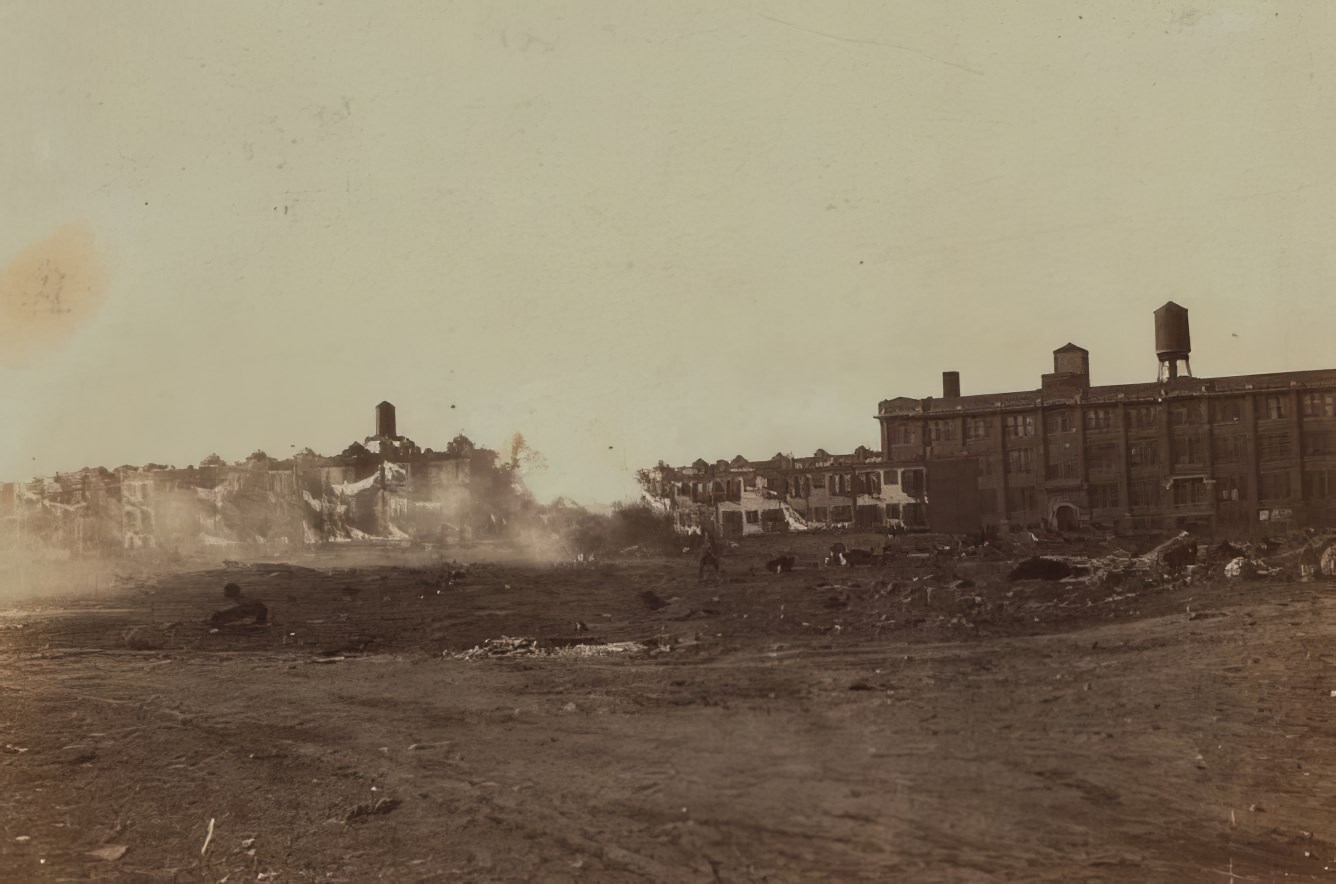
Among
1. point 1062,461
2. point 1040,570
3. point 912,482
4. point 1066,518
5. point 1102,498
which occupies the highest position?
point 1062,461

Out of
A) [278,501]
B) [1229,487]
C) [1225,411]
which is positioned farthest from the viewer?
[278,501]

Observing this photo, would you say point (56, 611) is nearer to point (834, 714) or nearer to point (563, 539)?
point (563, 539)

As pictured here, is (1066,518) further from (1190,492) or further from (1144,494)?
(1190,492)

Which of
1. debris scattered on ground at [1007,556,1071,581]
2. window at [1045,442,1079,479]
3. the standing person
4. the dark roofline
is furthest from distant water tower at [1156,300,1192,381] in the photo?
the standing person

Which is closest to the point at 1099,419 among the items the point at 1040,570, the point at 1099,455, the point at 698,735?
the point at 1099,455

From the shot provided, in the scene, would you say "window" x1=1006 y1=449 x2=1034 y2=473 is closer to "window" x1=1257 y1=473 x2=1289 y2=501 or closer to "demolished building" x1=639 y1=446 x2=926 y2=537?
"demolished building" x1=639 y1=446 x2=926 y2=537

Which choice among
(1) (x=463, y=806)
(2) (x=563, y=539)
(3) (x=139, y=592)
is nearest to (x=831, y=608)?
(2) (x=563, y=539)

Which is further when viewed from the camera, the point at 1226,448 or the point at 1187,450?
the point at 1187,450

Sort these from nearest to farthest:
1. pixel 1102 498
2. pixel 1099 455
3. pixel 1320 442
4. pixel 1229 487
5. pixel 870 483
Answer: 1. pixel 1320 442
2. pixel 1229 487
3. pixel 1102 498
4. pixel 1099 455
5. pixel 870 483
